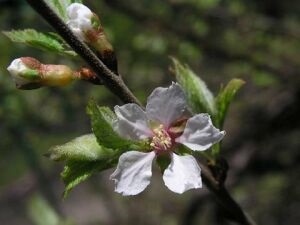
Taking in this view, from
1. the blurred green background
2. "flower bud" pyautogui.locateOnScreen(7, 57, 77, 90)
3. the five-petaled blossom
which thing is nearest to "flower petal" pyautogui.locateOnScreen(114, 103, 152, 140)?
the five-petaled blossom

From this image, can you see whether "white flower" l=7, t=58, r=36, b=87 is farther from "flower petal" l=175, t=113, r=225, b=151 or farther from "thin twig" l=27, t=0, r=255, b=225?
"flower petal" l=175, t=113, r=225, b=151

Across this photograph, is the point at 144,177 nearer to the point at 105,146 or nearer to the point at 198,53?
the point at 105,146

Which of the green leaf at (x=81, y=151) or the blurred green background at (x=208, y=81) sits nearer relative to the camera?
the green leaf at (x=81, y=151)

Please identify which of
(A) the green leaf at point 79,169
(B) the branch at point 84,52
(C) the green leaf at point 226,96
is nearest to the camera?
(B) the branch at point 84,52

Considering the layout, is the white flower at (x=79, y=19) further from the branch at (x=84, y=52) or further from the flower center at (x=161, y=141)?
the flower center at (x=161, y=141)

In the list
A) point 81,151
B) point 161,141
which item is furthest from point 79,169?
point 161,141

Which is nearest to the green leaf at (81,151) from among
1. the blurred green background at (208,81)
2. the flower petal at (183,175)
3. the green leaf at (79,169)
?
the green leaf at (79,169)

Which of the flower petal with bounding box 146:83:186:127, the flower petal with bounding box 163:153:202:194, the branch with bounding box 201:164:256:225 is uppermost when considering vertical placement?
the flower petal with bounding box 146:83:186:127
